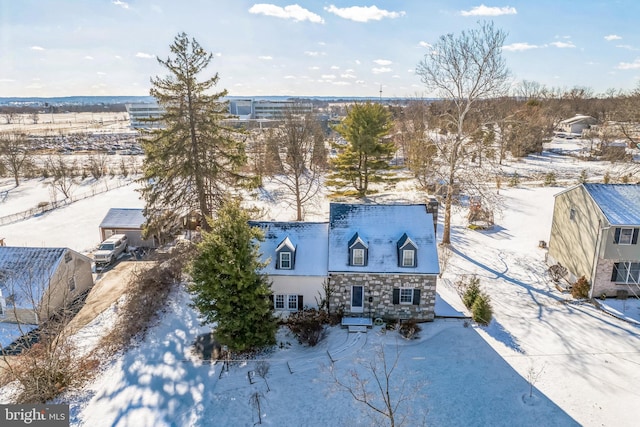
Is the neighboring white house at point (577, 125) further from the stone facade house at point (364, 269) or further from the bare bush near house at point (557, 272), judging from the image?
the stone facade house at point (364, 269)

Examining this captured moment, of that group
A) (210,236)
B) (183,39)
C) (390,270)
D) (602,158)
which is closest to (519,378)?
(390,270)

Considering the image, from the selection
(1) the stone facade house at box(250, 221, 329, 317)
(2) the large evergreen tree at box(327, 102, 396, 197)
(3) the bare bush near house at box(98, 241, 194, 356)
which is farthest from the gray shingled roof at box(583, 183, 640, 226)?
(3) the bare bush near house at box(98, 241, 194, 356)

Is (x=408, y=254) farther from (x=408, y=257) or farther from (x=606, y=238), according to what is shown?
(x=606, y=238)

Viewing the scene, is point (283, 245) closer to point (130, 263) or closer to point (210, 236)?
point (210, 236)

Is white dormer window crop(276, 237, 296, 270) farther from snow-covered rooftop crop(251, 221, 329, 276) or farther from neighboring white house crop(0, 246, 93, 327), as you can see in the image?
neighboring white house crop(0, 246, 93, 327)

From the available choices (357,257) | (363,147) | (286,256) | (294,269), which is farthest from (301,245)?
(363,147)

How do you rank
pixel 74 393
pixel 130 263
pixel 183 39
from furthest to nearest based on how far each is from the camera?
pixel 130 263, pixel 183 39, pixel 74 393
